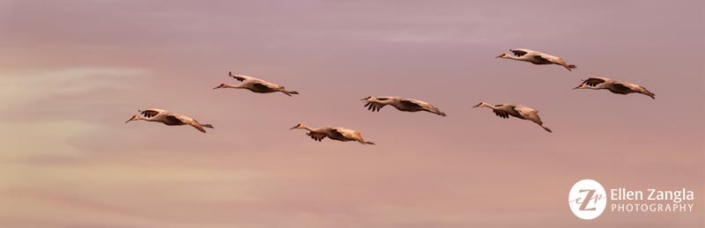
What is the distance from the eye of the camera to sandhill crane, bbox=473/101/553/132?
215 ft

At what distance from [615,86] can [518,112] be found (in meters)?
4.18

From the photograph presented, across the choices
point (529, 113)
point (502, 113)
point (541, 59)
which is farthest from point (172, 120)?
point (541, 59)

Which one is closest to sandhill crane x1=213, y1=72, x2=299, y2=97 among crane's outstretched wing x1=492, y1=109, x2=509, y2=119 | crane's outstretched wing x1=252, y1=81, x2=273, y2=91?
crane's outstretched wing x1=252, y1=81, x2=273, y2=91

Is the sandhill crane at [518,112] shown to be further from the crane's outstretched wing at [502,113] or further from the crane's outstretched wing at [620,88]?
the crane's outstretched wing at [620,88]

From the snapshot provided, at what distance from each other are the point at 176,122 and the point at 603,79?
680 inches

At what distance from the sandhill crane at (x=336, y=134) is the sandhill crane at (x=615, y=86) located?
10.1 m

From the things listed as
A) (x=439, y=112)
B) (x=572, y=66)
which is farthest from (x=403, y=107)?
(x=572, y=66)

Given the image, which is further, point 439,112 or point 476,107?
point 476,107

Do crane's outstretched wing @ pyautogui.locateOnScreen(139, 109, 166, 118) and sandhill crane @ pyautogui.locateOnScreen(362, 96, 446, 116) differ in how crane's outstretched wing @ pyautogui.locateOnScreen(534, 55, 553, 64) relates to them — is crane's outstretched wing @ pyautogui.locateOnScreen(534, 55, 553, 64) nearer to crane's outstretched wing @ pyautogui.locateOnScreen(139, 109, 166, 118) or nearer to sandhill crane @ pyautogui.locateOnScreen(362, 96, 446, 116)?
sandhill crane @ pyautogui.locateOnScreen(362, 96, 446, 116)

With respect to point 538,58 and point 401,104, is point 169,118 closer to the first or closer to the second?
point 401,104

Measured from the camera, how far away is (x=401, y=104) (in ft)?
216

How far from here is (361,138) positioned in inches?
2544

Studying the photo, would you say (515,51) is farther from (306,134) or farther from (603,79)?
(306,134)

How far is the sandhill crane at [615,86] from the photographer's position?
6588cm
